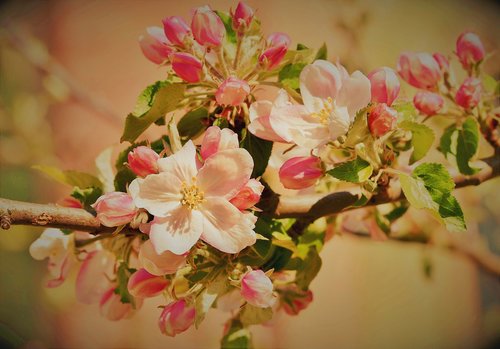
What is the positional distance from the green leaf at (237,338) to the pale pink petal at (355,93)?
280mm

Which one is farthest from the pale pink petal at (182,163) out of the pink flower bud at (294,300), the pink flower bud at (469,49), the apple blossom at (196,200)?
the pink flower bud at (469,49)

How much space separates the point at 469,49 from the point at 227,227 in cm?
36

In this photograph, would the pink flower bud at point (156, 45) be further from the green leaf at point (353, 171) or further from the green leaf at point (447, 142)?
the green leaf at point (447, 142)

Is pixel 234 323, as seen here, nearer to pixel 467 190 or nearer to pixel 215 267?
pixel 215 267

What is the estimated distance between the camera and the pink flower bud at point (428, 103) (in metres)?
0.54

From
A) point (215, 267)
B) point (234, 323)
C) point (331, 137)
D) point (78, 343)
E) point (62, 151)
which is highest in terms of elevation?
point (331, 137)

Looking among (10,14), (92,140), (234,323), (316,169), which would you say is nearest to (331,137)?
(316,169)

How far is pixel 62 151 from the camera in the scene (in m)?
1.56

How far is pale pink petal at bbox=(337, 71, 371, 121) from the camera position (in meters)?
0.44

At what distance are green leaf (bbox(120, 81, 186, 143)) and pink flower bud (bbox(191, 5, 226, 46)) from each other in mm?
44

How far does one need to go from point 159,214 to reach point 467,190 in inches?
54.9

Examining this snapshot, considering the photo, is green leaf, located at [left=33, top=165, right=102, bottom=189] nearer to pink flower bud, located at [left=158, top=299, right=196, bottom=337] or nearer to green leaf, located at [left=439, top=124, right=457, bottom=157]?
pink flower bud, located at [left=158, top=299, right=196, bottom=337]

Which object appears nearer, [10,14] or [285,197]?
[285,197]

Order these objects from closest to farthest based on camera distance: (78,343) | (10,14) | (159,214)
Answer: (159,214) → (78,343) → (10,14)
